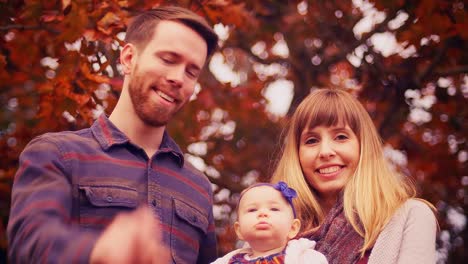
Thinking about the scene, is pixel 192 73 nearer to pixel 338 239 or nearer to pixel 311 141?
pixel 311 141

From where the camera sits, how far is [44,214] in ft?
7.89

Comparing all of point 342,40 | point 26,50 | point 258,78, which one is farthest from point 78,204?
point 258,78

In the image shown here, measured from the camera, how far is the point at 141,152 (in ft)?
10.7

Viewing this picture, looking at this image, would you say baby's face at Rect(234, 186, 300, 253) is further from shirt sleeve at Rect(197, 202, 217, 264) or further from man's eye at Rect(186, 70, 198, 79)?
man's eye at Rect(186, 70, 198, 79)

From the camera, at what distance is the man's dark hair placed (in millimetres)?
3441

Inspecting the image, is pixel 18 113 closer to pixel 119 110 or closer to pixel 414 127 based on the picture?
pixel 119 110

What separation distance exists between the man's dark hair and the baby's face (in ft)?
3.12

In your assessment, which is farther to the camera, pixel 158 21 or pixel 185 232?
pixel 158 21

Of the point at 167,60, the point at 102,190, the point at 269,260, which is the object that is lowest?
the point at 102,190

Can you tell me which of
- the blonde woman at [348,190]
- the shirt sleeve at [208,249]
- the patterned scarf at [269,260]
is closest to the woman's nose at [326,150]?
the blonde woman at [348,190]

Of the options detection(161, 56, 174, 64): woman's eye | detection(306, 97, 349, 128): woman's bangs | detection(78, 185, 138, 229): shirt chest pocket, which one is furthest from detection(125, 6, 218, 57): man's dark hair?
detection(78, 185, 138, 229): shirt chest pocket

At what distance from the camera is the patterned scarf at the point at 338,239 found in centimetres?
321

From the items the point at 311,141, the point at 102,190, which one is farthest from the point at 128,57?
the point at 311,141

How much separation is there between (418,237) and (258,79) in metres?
6.75
